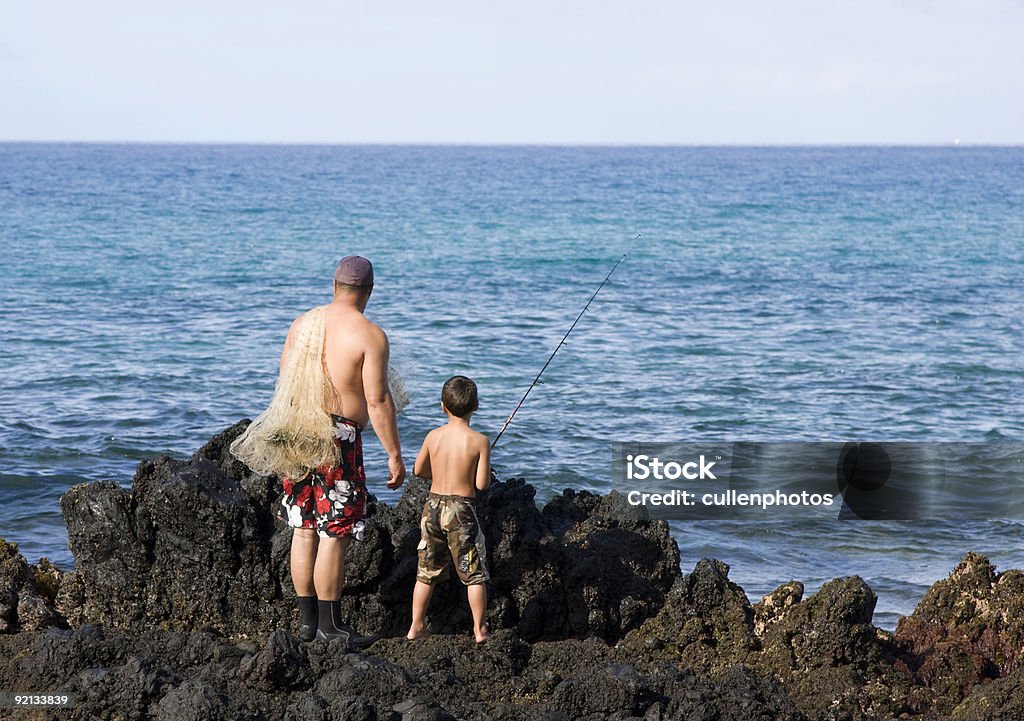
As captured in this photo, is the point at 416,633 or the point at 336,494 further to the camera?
the point at 416,633

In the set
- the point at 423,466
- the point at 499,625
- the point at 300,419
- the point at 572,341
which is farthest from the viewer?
the point at 572,341

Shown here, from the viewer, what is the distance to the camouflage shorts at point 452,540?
17.5ft

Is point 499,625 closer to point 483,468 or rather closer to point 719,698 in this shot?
point 483,468

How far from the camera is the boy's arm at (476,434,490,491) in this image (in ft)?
17.5

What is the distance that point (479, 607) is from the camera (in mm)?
5383

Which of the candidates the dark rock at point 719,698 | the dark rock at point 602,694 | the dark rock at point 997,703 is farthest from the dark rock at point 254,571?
the dark rock at point 997,703

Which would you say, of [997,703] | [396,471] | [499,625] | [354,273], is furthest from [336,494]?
[997,703]

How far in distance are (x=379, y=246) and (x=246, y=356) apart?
71.4ft

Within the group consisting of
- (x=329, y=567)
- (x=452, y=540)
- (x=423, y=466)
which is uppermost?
(x=423, y=466)

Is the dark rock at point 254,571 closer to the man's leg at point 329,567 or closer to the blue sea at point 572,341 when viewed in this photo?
the man's leg at point 329,567

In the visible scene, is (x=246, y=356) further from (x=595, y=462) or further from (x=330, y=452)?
(x=330, y=452)

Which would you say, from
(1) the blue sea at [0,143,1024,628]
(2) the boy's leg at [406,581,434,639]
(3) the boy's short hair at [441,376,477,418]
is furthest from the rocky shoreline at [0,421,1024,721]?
(1) the blue sea at [0,143,1024,628]

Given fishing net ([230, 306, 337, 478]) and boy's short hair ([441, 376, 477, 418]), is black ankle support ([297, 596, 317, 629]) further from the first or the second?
boy's short hair ([441, 376, 477, 418])

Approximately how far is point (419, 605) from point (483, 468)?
2.14 ft
